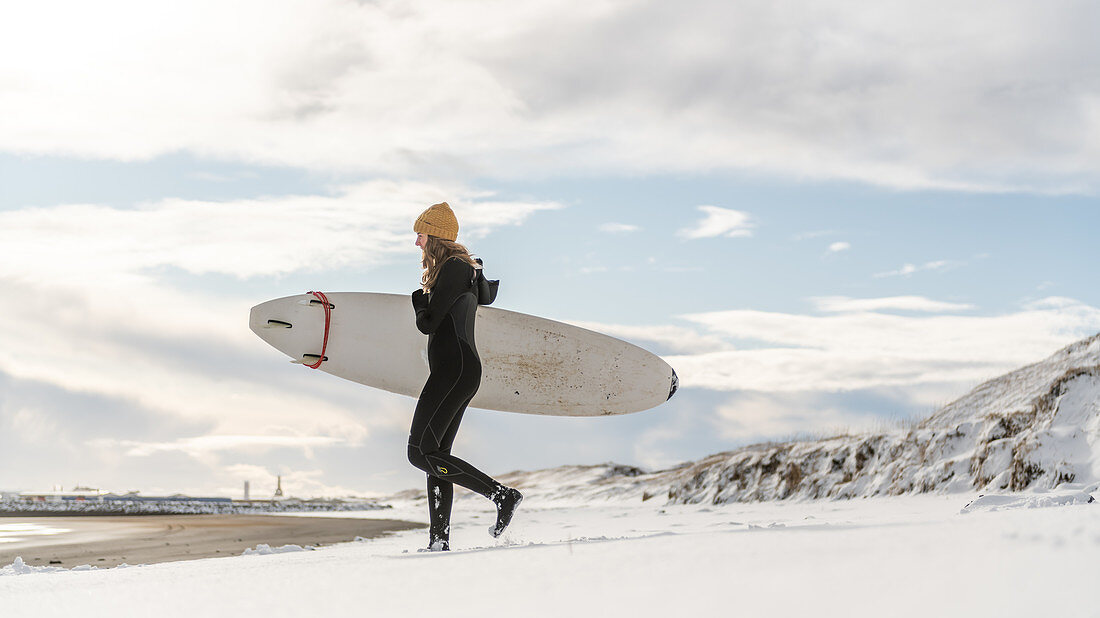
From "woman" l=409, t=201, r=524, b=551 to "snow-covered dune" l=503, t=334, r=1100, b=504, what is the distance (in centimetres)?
508

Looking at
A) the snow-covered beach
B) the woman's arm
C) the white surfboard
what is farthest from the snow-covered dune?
the woman's arm

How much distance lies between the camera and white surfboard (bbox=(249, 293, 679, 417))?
18.8 feet

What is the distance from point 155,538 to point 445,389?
5.16 m

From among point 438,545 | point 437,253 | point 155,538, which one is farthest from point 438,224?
point 155,538

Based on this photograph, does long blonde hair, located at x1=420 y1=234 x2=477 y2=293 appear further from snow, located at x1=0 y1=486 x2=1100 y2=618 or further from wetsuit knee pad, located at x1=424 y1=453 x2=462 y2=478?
snow, located at x1=0 y1=486 x2=1100 y2=618

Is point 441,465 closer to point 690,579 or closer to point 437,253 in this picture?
point 437,253

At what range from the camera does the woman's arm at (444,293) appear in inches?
159

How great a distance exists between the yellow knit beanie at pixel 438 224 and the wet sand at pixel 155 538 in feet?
10.5

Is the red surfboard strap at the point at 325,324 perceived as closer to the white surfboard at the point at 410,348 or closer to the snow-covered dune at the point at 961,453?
the white surfboard at the point at 410,348

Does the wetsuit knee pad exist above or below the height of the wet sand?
above

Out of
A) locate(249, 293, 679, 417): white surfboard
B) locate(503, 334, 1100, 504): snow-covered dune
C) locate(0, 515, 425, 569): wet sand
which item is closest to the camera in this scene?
locate(249, 293, 679, 417): white surfboard

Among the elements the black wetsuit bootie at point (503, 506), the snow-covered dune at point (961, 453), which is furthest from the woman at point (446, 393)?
the snow-covered dune at point (961, 453)

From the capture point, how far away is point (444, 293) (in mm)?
4031

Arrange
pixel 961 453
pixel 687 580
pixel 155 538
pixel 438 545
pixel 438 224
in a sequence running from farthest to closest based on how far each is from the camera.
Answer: pixel 961 453 → pixel 155 538 → pixel 438 224 → pixel 438 545 → pixel 687 580
